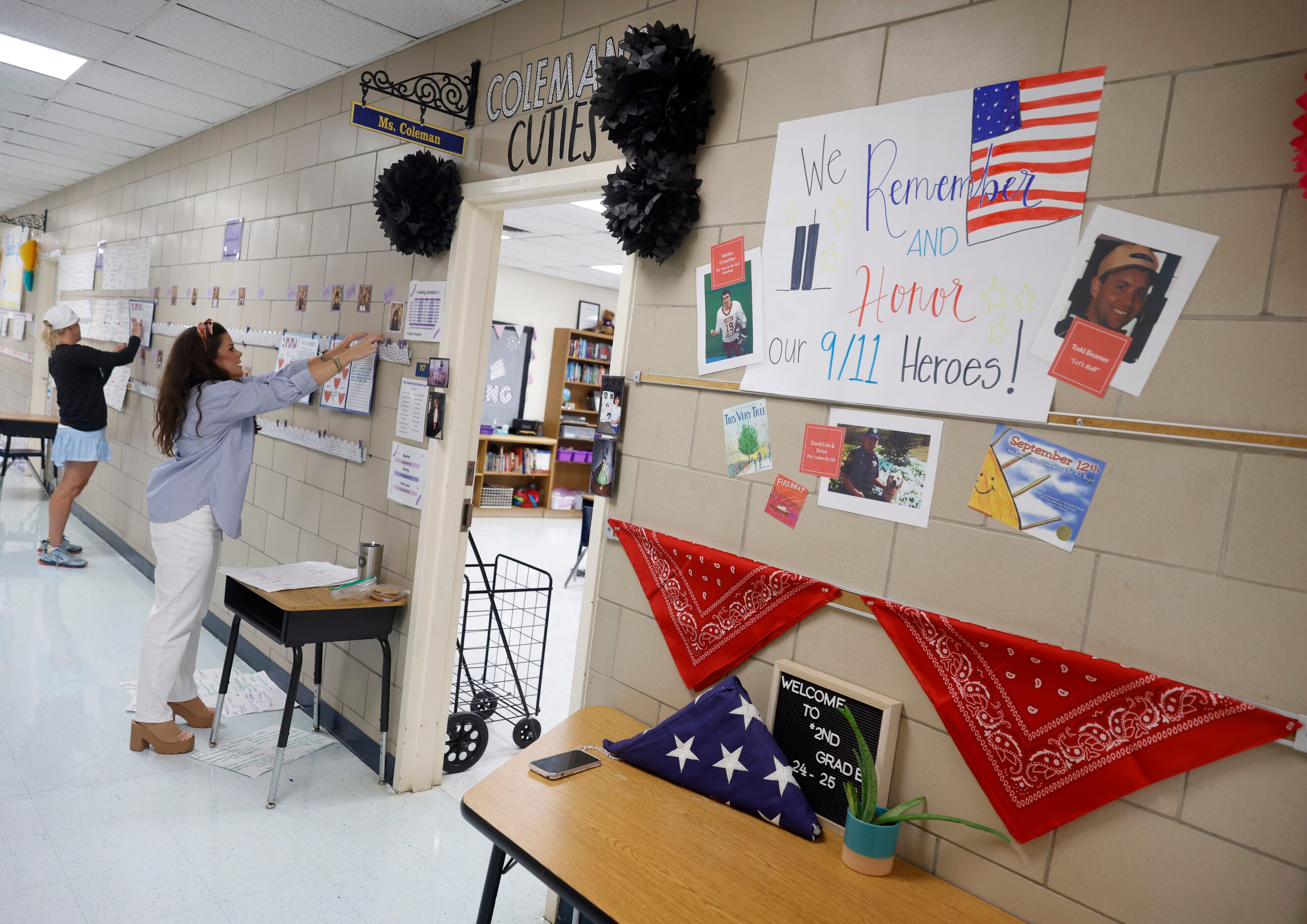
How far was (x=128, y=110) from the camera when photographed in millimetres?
5078

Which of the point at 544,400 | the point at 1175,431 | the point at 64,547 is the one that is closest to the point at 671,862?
the point at 1175,431

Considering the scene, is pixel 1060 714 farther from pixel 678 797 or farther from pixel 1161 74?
pixel 1161 74

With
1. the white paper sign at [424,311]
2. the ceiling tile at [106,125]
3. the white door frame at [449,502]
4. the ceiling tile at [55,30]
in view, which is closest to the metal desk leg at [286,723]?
the white door frame at [449,502]

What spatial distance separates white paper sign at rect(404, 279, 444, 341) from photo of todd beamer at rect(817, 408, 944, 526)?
5.94ft

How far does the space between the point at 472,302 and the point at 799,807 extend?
216 cm

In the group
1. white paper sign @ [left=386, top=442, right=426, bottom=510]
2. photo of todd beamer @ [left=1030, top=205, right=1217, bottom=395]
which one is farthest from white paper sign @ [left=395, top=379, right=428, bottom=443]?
photo of todd beamer @ [left=1030, top=205, right=1217, bottom=395]

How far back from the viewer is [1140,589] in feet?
4.70

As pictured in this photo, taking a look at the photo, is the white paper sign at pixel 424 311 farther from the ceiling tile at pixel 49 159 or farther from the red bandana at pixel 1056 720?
the ceiling tile at pixel 49 159

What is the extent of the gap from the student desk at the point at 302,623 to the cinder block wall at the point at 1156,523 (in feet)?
5.86

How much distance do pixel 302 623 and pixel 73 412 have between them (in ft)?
13.7

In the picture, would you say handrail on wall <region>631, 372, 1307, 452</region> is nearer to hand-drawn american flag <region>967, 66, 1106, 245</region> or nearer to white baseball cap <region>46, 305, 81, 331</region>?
hand-drawn american flag <region>967, 66, 1106, 245</region>

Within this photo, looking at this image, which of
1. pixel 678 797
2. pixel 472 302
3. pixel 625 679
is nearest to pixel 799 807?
pixel 678 797

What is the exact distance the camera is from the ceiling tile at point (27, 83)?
14.9 ft

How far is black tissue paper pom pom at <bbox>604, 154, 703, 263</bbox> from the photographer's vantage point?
2146 mm
